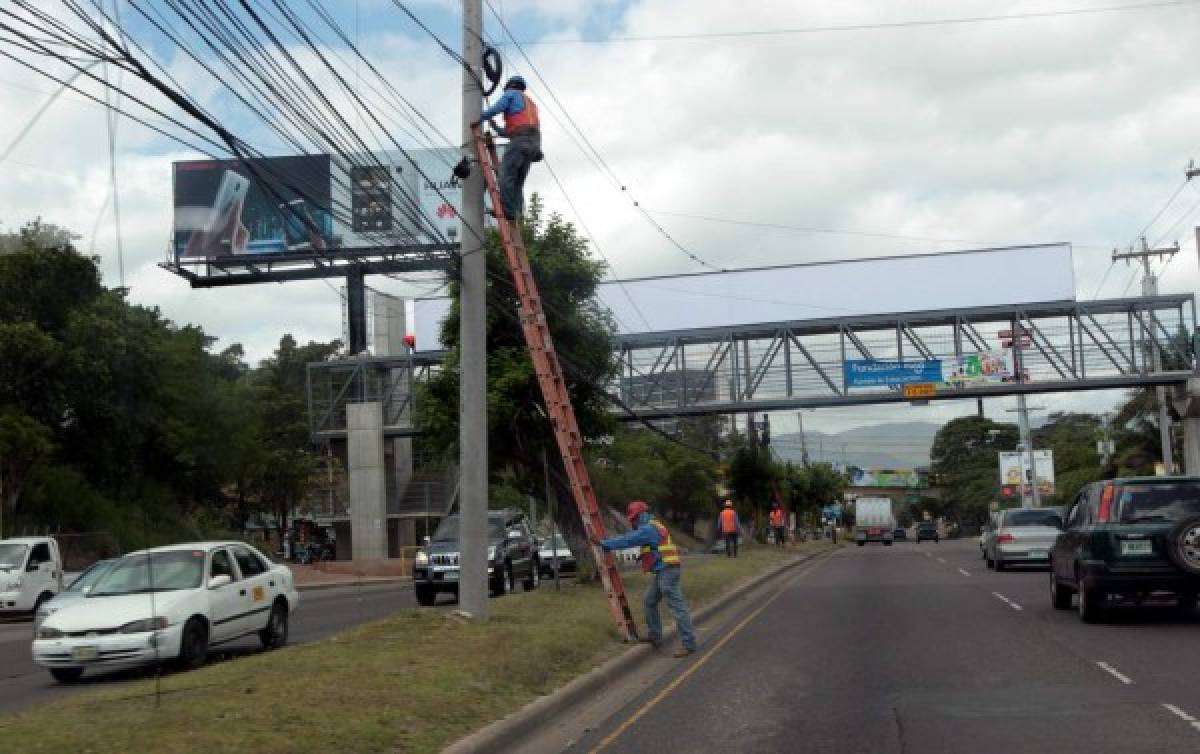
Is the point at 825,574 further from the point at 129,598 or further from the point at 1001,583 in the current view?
the point at 129,598

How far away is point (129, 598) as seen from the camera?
14023 mm

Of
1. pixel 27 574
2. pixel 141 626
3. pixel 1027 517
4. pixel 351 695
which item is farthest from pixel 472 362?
pixel 1027 517

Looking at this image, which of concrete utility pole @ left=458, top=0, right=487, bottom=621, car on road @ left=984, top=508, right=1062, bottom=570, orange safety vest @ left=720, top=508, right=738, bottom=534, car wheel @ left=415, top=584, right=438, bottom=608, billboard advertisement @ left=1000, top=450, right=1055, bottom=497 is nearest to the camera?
concrete utility pole @ left=458, top=0, right=487, bottom=621

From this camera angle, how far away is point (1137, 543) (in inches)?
595

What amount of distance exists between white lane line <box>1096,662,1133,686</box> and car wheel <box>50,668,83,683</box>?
10963 millimetres

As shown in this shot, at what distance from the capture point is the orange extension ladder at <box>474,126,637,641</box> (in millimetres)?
14562

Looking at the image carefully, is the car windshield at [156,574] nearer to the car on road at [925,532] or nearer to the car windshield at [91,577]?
the car windshield at [91,577]

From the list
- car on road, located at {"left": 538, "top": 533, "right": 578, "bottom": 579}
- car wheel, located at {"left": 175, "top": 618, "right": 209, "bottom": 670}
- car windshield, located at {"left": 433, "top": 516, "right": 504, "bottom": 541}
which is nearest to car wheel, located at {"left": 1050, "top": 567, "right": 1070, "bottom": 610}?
car windshield, located at {"left": 433, "top": 516, "right": 504, "bottom": 541}

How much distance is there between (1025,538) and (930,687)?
19.9m

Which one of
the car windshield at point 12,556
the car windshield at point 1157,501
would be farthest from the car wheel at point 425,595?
the car windshield at point 1157,501

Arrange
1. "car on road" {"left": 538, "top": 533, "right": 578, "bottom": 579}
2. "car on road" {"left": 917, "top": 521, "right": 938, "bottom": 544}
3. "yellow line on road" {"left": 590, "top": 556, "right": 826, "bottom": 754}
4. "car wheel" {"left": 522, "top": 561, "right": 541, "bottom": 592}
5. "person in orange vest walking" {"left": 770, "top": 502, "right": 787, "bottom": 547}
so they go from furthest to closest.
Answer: "car on road" {"left": 917, "top": 521, "right": 938, "bottom": 544}
"person in orange vest walking" {"left": 770, "top": 502, "right": 787, "bottom": 547}
"car on road" {"left": 538, "top": 533, "right": 578, "bottom": 579}
"car wheel" {"left": 522, "top": 561, "right": 541, "bottom": 592}
"yellow line on road" {"left": 590, "top": 556, "right": 826, "bottom": 754}

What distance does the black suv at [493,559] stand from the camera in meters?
24.7

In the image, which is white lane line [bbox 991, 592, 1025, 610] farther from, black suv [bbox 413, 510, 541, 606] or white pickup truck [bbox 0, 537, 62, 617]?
white pickup truck [bbox 0, 537, 62, 617]

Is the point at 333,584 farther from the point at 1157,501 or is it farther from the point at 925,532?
the point at 925,532
